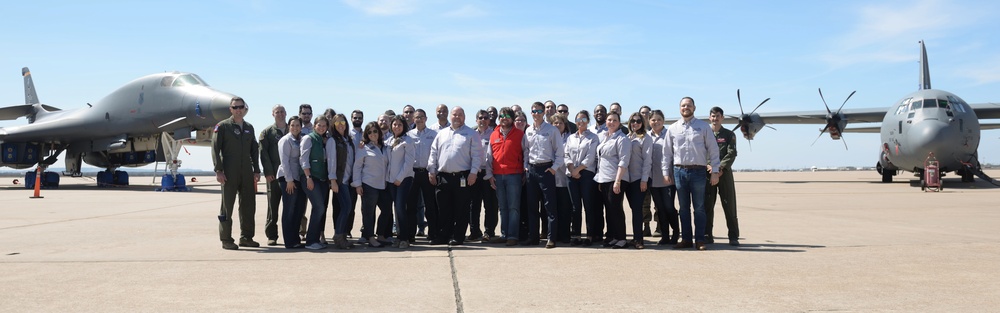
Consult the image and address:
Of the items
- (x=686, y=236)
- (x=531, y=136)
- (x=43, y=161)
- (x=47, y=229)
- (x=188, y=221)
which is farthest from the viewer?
(x=43, y=161)

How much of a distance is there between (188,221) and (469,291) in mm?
7345

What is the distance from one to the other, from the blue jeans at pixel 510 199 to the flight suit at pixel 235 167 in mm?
2505

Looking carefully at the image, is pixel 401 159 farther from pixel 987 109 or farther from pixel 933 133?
pixel 987 109

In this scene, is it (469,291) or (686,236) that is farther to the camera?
(686,236)

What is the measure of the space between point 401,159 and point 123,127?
61.4 ft

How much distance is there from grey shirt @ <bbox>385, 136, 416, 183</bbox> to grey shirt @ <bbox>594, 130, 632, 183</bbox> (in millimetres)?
1907

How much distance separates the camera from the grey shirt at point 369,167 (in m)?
7.29

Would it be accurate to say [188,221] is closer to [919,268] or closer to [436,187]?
[436,187]

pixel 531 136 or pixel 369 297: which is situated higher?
pixel 531 136

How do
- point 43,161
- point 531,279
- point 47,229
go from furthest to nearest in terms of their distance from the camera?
point 43,161, point 47,229, point 531,279

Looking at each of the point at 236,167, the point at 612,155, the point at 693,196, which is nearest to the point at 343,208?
the point at 236,167

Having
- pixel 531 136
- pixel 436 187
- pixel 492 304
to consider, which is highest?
pixel 531 136

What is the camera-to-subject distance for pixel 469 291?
4.45 meters

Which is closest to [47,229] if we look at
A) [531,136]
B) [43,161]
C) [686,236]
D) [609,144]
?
[531,136]
